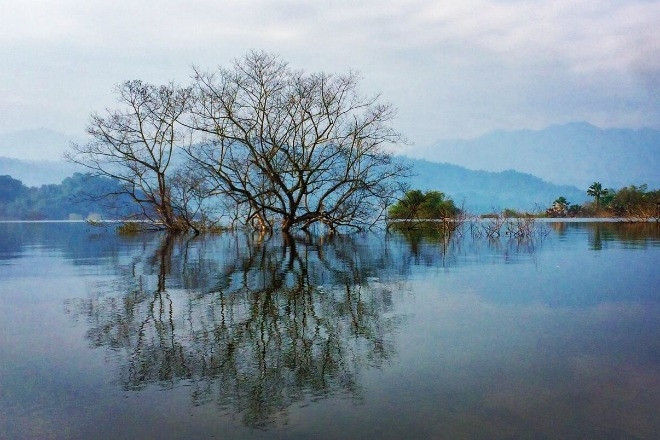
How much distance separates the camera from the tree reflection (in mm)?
5754

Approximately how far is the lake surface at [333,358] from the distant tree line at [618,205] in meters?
51.6

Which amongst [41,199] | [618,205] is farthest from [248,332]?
[41,199]

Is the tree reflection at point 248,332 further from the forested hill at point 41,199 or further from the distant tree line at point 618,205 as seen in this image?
the forested hill at point 41,199

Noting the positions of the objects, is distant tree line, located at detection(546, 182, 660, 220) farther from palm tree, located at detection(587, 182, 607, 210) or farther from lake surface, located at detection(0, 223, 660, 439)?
lake surface, located at detection(0, 223, 660, 439)

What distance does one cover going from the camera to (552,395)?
5434 mm

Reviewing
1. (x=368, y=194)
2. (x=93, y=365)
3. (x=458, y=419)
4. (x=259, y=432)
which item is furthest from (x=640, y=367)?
(x=368, y=194)

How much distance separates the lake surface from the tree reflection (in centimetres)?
3

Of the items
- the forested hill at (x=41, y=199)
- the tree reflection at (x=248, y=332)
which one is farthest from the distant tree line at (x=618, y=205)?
the forested hill at (x=41, y=199)

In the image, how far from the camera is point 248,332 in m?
8.09

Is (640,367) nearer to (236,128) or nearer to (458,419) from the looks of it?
(458,419)

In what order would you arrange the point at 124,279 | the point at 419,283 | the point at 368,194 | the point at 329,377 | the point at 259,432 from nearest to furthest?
1. the point at 259,432
2. the point at 329,377
3. the point at 419,283
4. the point at 124,279
5. the point at 368,194

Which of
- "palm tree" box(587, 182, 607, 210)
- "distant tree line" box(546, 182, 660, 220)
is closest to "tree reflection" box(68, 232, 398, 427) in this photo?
"distant tree line" box(546, 182, 660, 220)

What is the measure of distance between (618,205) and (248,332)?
77247 mm

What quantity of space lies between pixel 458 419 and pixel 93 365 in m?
3.90
